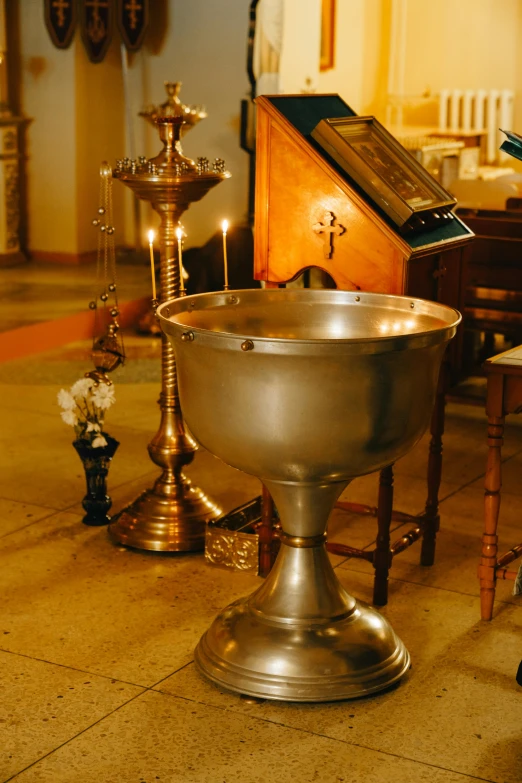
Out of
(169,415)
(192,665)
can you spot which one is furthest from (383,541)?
(169,415)

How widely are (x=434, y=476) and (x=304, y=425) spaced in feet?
3.50

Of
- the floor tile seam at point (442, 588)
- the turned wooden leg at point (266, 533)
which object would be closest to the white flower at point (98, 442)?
the turned wooden leg at point (266, 533)

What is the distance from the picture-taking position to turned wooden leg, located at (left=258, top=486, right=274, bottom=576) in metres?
3.41

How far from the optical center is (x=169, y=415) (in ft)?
12.5

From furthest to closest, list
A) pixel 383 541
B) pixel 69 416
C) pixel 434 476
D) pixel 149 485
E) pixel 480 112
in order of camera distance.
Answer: pixel 480 112
pixel 149 485
pixel 69 416
pixel 434 476
pixel 383 541

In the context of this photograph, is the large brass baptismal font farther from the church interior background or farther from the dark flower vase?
the dark flower vase

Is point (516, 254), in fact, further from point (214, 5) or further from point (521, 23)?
point (521, 23)

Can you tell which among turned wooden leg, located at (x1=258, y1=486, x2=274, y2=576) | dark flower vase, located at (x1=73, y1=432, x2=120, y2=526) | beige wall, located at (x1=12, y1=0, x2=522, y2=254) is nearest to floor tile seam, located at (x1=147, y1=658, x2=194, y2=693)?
turned wooden leg, located at (x1=258, y1=486, x2=274, y2=576)

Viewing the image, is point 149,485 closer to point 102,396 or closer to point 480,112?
point 102,396

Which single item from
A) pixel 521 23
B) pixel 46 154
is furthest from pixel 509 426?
pixel 521 23

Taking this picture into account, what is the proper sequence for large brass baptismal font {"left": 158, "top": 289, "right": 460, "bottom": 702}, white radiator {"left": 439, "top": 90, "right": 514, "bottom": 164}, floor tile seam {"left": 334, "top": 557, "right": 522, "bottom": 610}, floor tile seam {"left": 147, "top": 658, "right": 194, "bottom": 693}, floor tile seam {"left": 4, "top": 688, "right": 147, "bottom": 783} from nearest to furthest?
1. floor tile seam {"left": 4, "top": 688, "right": 147, "bottom": 783}
2. large brass baptismal font {"left": 158, "top": 289, "right": 460, "bottom": 702}
3. floor tile seam {"left": 147, "top": 658, "right": 194, "bottom": 693}
4. floor tile seam {"left": 334, "top": 557, "right": 522, "bottom": 610}
5. white radiator {"left": 439, "top": 90, "right": 514, "bottom": 164}

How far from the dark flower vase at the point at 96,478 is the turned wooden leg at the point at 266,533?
2.23 ft

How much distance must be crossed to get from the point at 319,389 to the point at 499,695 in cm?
88

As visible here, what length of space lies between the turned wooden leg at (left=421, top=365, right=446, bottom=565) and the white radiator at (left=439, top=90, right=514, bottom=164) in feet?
28.3
